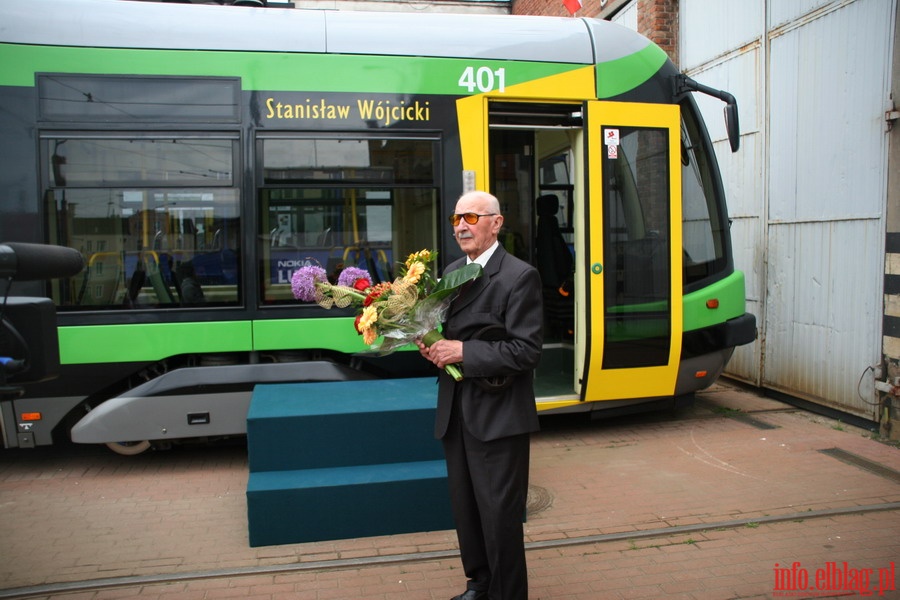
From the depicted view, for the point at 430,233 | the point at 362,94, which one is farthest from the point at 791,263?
the point at 362,94

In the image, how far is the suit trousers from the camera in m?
3.01

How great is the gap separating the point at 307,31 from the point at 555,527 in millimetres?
3853

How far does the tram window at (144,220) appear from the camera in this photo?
5.11 m

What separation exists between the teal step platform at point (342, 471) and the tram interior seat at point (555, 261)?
2768 millimetres

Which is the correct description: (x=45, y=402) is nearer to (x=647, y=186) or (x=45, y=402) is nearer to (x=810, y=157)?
(x=647, y=186)

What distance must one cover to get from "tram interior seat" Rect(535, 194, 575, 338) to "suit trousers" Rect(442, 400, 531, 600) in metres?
3.90

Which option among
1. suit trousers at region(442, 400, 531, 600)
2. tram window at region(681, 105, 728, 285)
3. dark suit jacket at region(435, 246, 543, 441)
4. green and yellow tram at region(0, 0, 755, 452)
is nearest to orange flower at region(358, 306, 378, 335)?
dark suit jacket at region(435, 246, 543, 441)

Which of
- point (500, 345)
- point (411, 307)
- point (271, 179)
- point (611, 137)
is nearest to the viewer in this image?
point (500, 345)

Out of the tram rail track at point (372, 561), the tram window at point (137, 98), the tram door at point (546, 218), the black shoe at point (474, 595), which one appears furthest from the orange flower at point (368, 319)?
the tram door at point (546, 218)

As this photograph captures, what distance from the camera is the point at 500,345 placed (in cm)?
293

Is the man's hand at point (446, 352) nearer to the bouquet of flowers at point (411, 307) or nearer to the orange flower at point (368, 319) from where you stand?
the bouquet of flowers at point (411, 307)

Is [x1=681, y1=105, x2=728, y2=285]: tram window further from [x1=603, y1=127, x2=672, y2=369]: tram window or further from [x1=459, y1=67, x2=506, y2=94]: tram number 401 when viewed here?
[x1=459, y1=67, x2=506, y2=94]: tram number 401

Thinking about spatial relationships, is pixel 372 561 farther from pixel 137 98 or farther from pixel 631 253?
pixel 137 98

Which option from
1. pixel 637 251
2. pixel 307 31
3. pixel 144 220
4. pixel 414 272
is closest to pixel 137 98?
pixel 144 220
